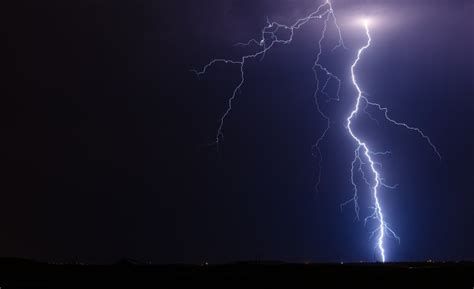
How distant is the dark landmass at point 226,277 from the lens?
53.2 ft

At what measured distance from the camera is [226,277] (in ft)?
58.4

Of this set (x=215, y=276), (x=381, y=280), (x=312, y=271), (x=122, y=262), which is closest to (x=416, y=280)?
(x=381, y=280)

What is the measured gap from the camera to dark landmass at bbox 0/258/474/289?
16.2 meters

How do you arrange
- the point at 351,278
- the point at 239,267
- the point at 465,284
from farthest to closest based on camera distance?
the point at 239,267 → the point at 351,278 → the point at 465,284

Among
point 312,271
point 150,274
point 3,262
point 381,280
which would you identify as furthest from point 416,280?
point 3,262

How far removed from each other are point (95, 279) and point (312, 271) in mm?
4906

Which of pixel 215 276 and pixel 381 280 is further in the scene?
pixel 215 276

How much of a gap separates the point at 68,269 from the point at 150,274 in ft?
9.07

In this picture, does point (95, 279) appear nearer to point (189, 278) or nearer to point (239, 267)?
point (189, 278)

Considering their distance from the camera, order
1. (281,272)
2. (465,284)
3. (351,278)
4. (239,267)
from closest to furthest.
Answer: (465,284), (351,278), (281,272), (239,267)

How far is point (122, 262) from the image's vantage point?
2097 cm

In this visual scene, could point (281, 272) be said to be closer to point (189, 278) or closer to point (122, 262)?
point (189, 278)

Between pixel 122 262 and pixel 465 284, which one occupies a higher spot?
pixel 122 262

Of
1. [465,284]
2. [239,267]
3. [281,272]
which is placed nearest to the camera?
[465,284]
